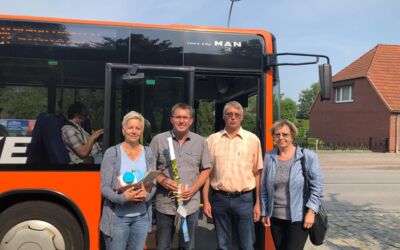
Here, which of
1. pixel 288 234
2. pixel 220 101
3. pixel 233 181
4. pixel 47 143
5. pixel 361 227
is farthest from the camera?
pixel 361 227

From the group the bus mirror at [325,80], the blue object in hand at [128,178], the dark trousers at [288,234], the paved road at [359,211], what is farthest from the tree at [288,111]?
the blue object in hand at [128,178]

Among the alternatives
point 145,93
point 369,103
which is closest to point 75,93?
point 145,93

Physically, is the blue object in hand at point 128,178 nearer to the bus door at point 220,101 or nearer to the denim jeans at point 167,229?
the denim jeans at point 167,229

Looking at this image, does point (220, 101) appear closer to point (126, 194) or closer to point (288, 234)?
point (288, 234)

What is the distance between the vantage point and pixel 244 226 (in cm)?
425

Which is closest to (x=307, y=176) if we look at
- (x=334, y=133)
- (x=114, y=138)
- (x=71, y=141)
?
(x=114, y=138)

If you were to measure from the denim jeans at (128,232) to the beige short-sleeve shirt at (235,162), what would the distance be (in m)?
0.85

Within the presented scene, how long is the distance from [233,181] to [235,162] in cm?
19

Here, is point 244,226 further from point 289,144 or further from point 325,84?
point 325,84

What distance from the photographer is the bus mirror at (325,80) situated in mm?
4938

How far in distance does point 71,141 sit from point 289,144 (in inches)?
92.8

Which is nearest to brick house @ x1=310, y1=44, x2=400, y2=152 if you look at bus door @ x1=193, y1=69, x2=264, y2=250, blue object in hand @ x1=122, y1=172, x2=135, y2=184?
bus door @ x1=193, y1=69, x2=264, y2=250

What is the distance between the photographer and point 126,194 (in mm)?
3664

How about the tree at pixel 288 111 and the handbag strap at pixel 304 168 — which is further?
the tree at pixel 288 111
